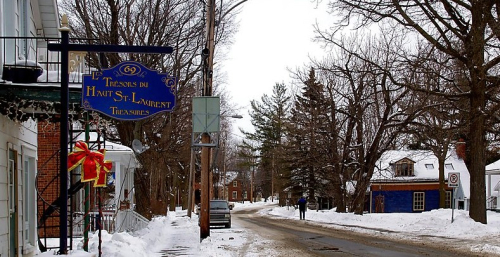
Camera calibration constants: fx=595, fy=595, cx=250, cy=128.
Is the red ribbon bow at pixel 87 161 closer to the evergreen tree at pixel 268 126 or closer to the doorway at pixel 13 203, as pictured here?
the doorway at pixel 13 203

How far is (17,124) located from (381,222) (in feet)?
80.9

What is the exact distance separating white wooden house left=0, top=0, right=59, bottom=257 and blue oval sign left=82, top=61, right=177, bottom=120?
2375mm

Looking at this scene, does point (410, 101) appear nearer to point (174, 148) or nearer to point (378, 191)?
point (174, 148)

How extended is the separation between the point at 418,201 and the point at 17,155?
159 feet

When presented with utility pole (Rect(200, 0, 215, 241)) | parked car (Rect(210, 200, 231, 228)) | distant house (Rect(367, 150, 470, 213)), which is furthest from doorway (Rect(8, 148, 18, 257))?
distant house (Rect(367, 150, 470, 213))

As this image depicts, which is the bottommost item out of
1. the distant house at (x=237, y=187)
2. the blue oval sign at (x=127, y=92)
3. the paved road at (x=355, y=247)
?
the distant house at (x=237, y=187)

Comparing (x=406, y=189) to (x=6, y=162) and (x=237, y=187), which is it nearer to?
(x=6, y=162)

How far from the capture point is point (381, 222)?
32.8m

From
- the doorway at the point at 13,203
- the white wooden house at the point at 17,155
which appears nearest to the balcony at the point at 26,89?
the white wooden house at the point at 17,155

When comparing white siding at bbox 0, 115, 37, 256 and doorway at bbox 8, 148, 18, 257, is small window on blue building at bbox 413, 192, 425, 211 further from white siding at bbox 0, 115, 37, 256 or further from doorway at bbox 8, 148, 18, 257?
doorway at bbox 8, 148, 18, 257

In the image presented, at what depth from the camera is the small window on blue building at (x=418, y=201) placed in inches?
2180

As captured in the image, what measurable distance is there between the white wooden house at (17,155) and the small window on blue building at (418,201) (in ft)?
152

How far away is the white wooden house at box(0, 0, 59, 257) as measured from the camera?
35.0 feet

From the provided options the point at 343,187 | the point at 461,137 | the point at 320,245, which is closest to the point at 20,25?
the point at 320,245
